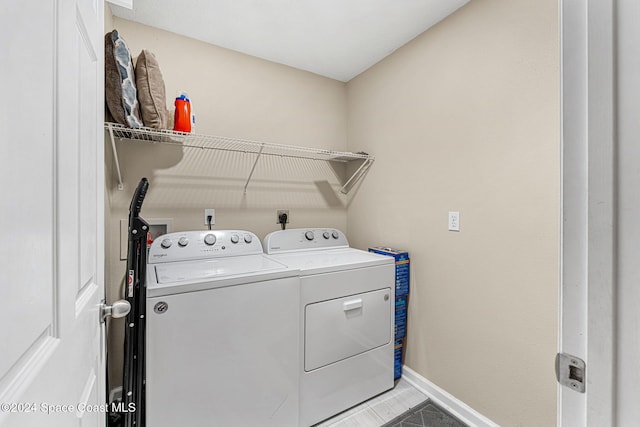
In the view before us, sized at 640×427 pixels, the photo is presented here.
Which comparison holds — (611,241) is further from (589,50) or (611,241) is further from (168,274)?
(168,274)

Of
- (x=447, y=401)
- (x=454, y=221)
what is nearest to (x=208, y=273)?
(x=454, y=221)

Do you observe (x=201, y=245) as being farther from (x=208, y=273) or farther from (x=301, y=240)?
(x=301, y=240)

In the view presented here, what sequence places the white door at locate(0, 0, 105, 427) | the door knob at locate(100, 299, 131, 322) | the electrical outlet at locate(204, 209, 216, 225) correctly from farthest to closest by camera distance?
the electrical outlet at locate(204, 209, 216, 225) < the door knob at locate(100, 299, 131, 322) < the white door at locate(0, 0, 105, 427)

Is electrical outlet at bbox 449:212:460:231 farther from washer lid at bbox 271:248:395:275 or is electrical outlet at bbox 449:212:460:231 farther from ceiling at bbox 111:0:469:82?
ceiling at bbox 111:0:469:82

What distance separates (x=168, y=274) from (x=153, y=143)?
97 cm

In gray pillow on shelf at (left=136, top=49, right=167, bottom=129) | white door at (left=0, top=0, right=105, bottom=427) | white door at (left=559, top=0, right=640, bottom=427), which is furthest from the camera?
gray pillow on shelf at (left=136, top=49, right=167, bottom=129)

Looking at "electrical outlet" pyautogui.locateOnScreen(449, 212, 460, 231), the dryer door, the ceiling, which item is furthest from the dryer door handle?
the ceiling

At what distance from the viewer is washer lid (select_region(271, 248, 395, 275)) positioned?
158 centimetres

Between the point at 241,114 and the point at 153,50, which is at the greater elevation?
the point at 153,50

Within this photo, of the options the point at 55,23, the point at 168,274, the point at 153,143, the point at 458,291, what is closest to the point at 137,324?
the point at 168,274

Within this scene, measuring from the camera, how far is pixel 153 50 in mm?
1797

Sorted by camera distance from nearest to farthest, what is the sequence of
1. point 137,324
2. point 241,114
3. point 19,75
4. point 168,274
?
point 19,75
point 137,324
point 168,274
point 241,114

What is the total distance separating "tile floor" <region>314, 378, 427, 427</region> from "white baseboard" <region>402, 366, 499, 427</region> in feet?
0.15

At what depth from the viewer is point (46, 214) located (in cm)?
43
